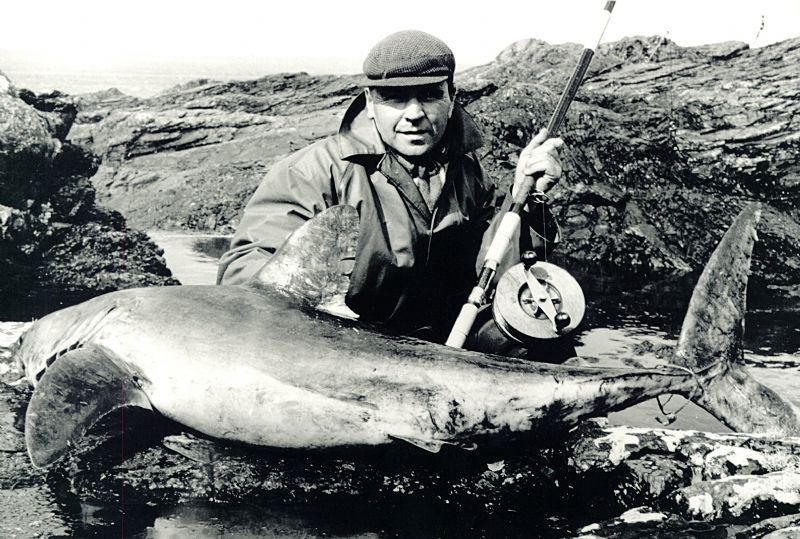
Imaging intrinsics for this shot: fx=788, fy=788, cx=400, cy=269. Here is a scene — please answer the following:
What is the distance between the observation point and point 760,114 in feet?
30.5

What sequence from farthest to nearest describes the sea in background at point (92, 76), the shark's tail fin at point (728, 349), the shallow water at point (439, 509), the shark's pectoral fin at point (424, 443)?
the sea in background at point (92, 76)
the shark's tail fin at point (728, 349)
the shark's pectoral fin at point (424, 443)
the shallow water at point (439, 509)

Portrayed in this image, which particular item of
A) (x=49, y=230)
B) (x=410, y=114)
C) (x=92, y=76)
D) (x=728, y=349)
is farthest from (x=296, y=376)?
(x=92, y=76)

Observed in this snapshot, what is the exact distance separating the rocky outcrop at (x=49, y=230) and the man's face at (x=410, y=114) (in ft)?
11.0

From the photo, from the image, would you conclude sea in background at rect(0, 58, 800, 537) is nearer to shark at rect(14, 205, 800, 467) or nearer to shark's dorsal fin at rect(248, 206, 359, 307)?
shark at rect(14, 205, 800, 467)

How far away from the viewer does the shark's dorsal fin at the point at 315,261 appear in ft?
11.3

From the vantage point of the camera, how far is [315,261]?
3.45m

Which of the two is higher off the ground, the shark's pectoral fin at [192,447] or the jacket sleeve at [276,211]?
the jacket sleeve at [276,211]

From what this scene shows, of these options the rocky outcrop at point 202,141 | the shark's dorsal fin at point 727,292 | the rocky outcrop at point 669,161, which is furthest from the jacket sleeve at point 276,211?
the rocky outcrop at point 202,141

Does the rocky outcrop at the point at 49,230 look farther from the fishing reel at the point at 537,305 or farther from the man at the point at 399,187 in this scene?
the fishing reel at the point at 537,305

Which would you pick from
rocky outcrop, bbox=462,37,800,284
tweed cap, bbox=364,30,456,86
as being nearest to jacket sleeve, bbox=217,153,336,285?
tweed cap, bbox=364,30,456,86

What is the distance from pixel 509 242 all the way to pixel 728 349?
118 cm

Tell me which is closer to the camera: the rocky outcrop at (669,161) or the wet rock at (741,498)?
the wet rock at (741,498)

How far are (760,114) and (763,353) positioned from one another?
445 cm

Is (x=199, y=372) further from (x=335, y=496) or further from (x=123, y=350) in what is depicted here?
(x=335, y=496)
